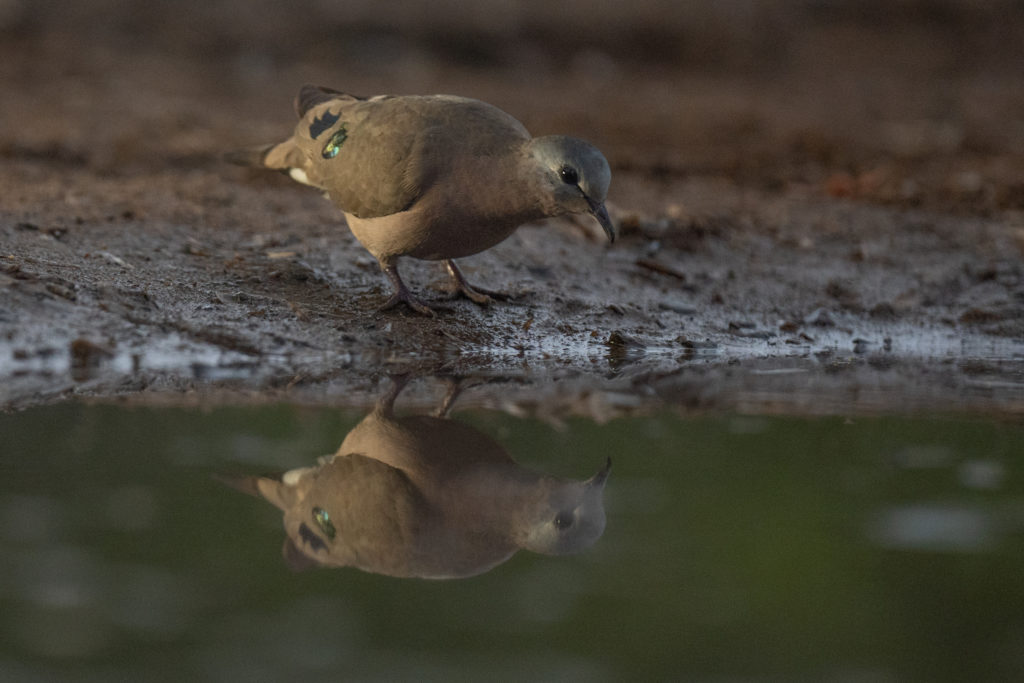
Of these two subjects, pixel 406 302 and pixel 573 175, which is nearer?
pixel 573 175

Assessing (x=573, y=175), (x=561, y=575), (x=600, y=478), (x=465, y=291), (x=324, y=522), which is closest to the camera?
(x=561, y=575)

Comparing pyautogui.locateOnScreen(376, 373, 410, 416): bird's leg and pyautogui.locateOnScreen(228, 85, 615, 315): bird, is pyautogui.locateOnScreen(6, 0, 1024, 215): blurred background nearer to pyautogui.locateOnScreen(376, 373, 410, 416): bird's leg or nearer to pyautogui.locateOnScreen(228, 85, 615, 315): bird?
pyautogui.locateOnScreen(228, 85, 615, 315): bird

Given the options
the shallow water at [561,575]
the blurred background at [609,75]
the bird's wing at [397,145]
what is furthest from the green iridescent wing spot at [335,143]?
the blurred background at [609,75]

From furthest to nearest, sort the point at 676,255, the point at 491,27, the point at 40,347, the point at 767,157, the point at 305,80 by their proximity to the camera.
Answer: the point at 491,27 → the point at 305,80 → the point at 767,157 → the point at 676,255 → the point at 40,347

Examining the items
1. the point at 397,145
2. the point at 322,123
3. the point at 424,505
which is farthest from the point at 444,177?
the point at 424,505

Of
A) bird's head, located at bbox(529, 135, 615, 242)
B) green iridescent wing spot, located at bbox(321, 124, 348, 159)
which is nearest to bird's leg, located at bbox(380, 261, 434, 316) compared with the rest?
green iridescent wing spot, located at bbox(321, 124, 348, 159)

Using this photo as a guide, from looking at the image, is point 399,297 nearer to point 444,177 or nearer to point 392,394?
point 444,177

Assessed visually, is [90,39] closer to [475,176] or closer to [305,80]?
[305,80]

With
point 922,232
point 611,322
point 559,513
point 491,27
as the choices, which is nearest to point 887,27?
point 491,27
